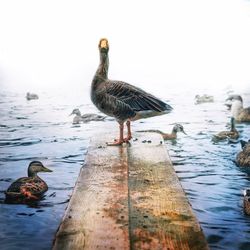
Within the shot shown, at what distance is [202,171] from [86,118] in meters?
9.81

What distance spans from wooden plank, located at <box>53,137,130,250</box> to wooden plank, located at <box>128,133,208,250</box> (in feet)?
0.39

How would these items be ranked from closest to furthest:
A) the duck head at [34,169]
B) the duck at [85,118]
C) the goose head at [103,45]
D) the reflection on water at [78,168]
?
the reflection on water at [78,168]
the goose head at [103,45]
the duck head at [34,169]
the duck at [85,118]

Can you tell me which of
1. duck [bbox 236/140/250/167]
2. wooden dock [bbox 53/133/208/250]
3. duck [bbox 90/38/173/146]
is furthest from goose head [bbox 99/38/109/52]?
duck [bbox 236/140/250/167]

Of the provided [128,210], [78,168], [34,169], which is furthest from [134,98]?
[128,210]

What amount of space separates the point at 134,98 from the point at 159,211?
3.93m

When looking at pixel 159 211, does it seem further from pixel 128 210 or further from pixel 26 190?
pixel 26 190

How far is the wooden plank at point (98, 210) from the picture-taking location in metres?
4.31

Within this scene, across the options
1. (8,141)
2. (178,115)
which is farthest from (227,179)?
(178,115)

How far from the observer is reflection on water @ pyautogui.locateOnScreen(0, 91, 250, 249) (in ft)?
22.0

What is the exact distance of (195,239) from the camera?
440 centimetres

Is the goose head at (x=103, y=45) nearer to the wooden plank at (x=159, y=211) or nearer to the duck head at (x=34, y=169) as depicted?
the wooden plank at (x=159, y=211)

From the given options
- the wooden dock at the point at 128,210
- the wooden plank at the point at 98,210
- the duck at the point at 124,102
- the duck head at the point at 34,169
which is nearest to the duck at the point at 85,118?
the duck head at the point at 34,169

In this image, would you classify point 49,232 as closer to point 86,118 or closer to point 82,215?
point 82,215

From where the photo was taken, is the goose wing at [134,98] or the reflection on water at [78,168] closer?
the reflection on water at [78,168]
